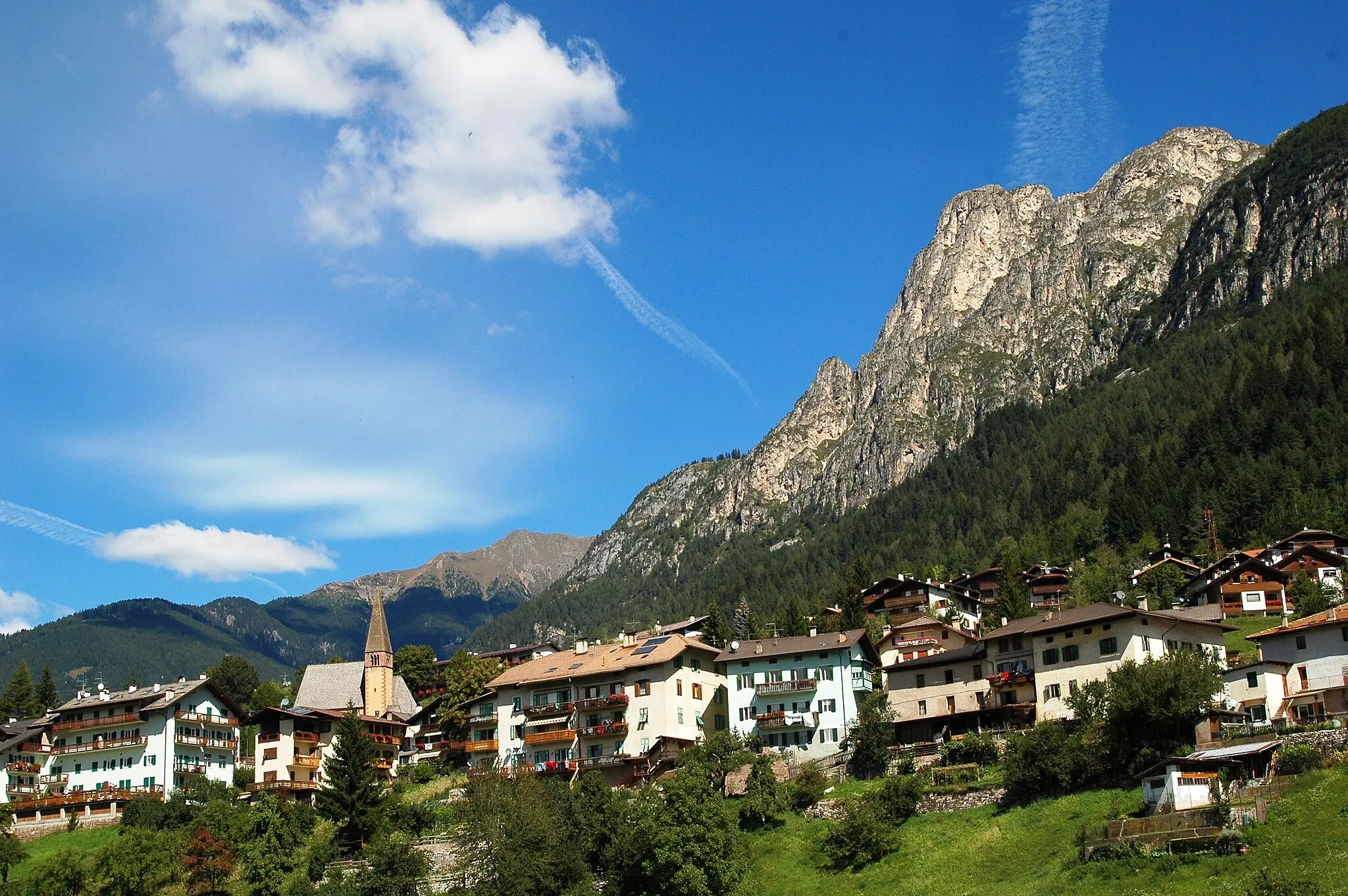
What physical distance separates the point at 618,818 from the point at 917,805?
15939mm

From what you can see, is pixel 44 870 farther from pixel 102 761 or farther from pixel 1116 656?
pixel 1116 656

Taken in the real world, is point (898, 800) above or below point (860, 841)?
above

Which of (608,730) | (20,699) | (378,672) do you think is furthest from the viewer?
(378,672)

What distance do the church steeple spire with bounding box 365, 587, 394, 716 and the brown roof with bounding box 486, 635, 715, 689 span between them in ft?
103

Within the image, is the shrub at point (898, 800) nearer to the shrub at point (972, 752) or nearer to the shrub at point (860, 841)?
the shrub at point (860, 841)

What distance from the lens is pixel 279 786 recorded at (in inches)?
→ 3625

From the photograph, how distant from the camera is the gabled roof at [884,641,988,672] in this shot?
3302 inches

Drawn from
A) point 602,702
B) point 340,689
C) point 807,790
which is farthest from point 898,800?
point 340,689

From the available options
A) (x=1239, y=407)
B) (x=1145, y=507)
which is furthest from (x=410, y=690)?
(x=1239, y=407)

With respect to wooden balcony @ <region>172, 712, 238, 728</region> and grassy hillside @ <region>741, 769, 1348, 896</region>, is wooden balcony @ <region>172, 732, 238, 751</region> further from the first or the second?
grassy hillside @ <region>741, 769, 1348, 896</region>

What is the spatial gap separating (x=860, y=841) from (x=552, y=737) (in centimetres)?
3370

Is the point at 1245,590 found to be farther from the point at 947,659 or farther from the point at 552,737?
the point at 552,737

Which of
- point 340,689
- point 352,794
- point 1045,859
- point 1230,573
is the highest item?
point 1230,573

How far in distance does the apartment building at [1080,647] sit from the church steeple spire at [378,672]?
218 feet
